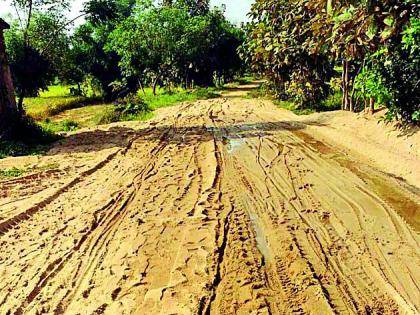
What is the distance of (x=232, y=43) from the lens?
40.1m

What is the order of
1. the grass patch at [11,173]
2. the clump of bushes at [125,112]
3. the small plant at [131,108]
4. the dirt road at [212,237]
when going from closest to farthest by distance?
the dirt road at [212,237] < the grass patch at [11,173] < the clump of bushes at [125,112] < the small plant at [131,108]

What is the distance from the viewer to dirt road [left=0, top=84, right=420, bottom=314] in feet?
13.7

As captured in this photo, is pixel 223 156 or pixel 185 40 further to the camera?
pixel 185 40

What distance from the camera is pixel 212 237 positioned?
5496 mm

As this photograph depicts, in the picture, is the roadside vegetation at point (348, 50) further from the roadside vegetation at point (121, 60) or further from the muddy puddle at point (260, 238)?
the roadside vegetation at point (121, 60)

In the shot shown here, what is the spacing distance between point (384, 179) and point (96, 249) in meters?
5.42

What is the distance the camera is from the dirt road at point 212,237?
4.18 metres

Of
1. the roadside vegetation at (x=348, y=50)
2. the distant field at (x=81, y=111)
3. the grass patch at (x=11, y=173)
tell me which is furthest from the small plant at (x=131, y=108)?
the grass patch at (x=11, y=173)

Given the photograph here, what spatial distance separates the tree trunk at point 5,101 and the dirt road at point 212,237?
3892 millimetres

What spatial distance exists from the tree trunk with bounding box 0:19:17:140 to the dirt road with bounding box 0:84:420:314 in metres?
3.89

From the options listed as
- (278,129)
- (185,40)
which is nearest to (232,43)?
(185,40)

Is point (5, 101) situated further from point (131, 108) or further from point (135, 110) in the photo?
point (131, 108)

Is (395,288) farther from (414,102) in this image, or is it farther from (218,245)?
(414,102)

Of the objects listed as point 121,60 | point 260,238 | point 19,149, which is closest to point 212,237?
point 260,238
